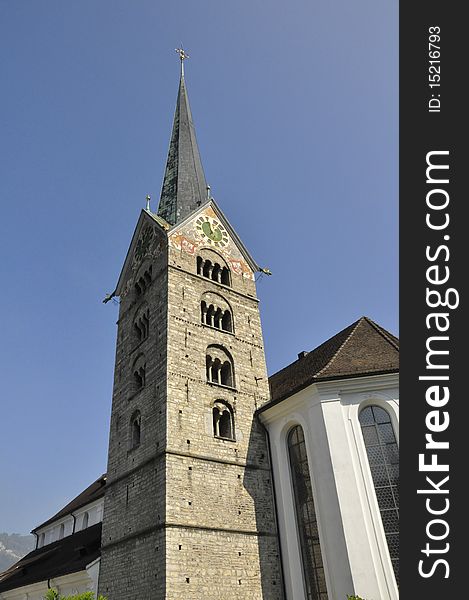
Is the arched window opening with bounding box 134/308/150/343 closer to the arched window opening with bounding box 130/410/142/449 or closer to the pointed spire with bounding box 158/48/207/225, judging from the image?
the arched window opening with bounding box 130/410/142/449

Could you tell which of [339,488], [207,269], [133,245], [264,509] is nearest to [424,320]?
[339,488]

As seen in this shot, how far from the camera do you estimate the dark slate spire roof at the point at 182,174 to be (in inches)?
1165

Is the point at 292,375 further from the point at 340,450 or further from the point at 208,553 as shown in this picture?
the point at 208,553

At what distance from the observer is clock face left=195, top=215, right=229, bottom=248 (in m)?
27.1

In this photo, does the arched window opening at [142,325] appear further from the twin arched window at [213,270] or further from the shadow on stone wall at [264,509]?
the shadow on stone wall at [264,509]

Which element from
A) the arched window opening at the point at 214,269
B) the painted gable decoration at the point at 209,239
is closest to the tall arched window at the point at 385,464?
the arched window opening at the point at 214,269

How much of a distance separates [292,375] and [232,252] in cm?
774

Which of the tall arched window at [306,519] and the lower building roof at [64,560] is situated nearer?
the tall arched window at [306,519]

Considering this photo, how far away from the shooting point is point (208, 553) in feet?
56.7

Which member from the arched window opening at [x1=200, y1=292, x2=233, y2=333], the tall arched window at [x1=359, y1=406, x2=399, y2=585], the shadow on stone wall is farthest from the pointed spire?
the tall arched window at [x1=359, y1=406, x2=399, y2=585]

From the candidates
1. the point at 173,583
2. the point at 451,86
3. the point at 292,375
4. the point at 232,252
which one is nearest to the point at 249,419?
the point at 292,375

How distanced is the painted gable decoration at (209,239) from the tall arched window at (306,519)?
34.2 feet

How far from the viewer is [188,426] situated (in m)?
19.5

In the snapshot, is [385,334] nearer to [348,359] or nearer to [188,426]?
[348,359]
